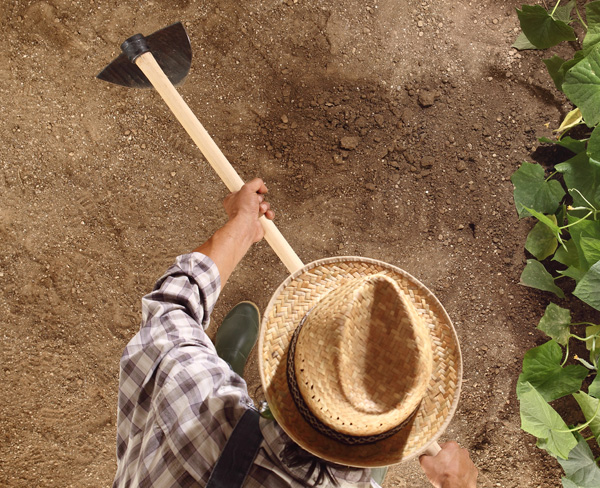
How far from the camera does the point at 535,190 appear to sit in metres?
1.67

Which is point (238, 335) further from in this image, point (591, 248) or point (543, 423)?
point (591, 248)

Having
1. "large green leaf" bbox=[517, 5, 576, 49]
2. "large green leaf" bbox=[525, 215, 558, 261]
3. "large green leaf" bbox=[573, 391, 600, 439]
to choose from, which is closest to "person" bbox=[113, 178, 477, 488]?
"large green leaf" bbox=[573, 391, 600, 439]

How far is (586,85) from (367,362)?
1246mm

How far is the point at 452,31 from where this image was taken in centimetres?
198

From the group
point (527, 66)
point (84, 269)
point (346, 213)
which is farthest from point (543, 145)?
point (84, 269)

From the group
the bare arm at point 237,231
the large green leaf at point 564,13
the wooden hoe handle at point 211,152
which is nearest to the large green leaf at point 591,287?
the wooden hoe handle at point 211,152

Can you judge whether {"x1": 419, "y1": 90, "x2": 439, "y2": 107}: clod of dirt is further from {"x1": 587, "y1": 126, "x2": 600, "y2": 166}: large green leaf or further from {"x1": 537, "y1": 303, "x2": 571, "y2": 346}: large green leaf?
{"x1": 537, "y1": 303, "x2": 571, "y2": 346}: large green leaf

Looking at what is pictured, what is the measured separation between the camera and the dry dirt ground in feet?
6.34

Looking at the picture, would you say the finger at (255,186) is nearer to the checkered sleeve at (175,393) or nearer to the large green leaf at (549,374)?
the checkered sleeve at (175,393)

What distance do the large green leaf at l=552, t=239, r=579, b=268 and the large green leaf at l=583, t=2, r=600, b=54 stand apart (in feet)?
2.31

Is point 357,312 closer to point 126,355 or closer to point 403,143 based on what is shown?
point 126,355

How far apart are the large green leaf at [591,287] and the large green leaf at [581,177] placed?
450 mm

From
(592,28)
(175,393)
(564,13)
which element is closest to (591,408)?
(592,28)

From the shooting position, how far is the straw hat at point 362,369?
2.57 feet
